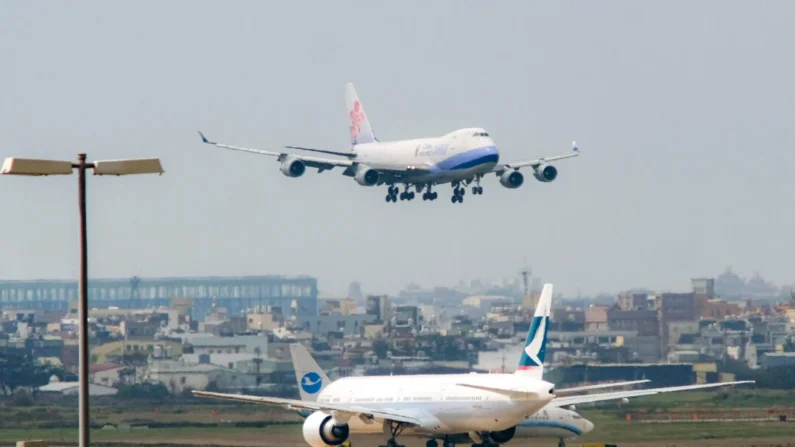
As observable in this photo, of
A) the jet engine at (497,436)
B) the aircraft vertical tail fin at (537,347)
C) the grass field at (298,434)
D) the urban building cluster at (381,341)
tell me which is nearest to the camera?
the jet engine at (497,436)

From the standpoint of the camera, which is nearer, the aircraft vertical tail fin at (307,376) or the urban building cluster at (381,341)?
the aircraft vertical tail fin at (307,376)

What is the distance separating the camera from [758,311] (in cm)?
17600

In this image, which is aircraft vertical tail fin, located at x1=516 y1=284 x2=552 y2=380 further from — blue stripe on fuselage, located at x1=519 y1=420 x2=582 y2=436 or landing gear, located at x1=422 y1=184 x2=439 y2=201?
landing gear, located at x1=422 y1=184 x2=439 y2=201

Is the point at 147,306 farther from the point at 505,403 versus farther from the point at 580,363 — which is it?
the point at 505,403

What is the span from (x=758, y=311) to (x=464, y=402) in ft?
415

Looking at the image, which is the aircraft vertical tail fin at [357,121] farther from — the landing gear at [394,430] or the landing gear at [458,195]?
the landing gear at [394,430]

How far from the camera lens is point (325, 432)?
54.3 m

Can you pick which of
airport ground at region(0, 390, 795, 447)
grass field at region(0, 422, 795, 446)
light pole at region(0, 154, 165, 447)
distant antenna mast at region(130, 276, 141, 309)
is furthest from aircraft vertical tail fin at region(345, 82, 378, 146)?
distant antenna mast at region(130, 276, 141, 309)

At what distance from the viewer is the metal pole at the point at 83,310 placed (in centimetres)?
2731

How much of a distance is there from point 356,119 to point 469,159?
23281mm

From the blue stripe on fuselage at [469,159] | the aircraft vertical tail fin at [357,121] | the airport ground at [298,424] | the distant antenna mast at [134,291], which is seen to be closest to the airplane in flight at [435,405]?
the airport ground at [298,424]

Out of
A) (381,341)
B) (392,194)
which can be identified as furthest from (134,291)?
(392,194)

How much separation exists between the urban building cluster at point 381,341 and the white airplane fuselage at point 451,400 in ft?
99.1

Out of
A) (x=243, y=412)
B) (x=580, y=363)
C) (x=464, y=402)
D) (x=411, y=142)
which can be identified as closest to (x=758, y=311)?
(x=580, y=363)
